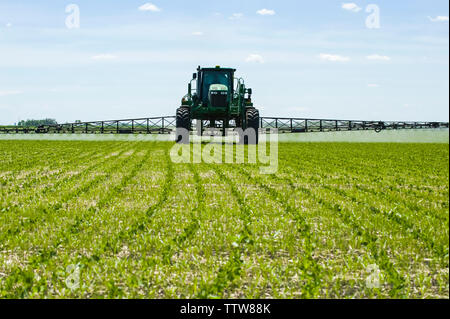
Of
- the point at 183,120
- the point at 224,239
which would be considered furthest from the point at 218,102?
the point at 224,239

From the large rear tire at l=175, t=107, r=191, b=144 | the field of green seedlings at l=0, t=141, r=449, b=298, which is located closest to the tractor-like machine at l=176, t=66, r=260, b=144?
the large rear tire at l=175, t=107, r=191, b=144

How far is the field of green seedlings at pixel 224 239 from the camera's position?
473 cm

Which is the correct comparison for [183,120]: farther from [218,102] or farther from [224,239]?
[224,239]

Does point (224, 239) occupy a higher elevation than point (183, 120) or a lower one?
lower

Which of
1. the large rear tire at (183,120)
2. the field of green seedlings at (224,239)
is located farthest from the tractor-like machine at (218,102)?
the field of green seedlings at (224,239)

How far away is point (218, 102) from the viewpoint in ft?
85.6

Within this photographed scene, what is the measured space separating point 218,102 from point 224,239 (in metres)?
20.1

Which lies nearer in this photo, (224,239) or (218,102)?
(224,239)

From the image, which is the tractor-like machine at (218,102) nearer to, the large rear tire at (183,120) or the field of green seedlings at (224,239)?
the large rear tire at (183,120)

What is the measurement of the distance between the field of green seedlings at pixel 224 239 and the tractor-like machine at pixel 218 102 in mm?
14452

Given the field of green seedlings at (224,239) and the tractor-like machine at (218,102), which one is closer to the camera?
the field of green seedlings at (224,239)

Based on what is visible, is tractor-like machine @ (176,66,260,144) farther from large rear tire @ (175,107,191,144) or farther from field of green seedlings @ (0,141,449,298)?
field of green seedlings @ (0,141,449,298)

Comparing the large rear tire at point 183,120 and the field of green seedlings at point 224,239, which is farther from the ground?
the large rear tire at point 183,120

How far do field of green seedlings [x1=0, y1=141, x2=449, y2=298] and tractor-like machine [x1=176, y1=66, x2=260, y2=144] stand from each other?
47.4 feet
